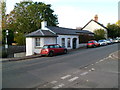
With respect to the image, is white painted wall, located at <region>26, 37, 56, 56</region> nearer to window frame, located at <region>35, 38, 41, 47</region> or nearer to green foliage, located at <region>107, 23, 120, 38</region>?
window frame, located at <region>35, 38, 41, 47</region>

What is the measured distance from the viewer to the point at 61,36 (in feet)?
83.7

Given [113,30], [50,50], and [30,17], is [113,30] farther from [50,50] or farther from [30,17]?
[50,50]

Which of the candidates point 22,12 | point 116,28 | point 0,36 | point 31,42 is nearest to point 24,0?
point 22,12

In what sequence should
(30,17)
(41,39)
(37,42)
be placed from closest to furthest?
(41,39), (37,42), (30,17)

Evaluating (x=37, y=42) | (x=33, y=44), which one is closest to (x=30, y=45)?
(x=33, y=44)

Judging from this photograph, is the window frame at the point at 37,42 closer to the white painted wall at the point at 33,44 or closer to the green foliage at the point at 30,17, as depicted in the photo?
the white painted wall at the point at 33,44

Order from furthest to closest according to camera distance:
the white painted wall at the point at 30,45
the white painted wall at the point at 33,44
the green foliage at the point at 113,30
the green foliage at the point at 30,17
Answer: the green foliage at the point at 113,30, the green foliage at the point at 30,17, the white painted wall at the point at 30,45, the white painted wall at the point at 33,44

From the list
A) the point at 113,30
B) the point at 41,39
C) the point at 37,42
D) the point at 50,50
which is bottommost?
the point at 50,50

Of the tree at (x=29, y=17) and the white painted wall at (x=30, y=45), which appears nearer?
the white painted wall at (x=30, y=45)

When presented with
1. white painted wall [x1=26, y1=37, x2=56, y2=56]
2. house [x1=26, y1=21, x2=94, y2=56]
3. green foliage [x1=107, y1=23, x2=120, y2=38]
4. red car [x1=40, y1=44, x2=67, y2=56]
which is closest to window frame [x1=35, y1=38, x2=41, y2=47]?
house [x1=26, y1=21, x2=94, y2=56]

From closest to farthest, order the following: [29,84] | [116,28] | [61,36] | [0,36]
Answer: [29,84] < [61,36] < [0,36] < [116,28]

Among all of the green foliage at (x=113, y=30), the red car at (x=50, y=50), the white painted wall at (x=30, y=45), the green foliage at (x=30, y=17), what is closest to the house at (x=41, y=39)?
the white painted wall at (x=30, y=45)

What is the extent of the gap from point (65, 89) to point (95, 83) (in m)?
1.63

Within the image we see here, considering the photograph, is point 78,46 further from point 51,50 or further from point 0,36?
point 0,36
